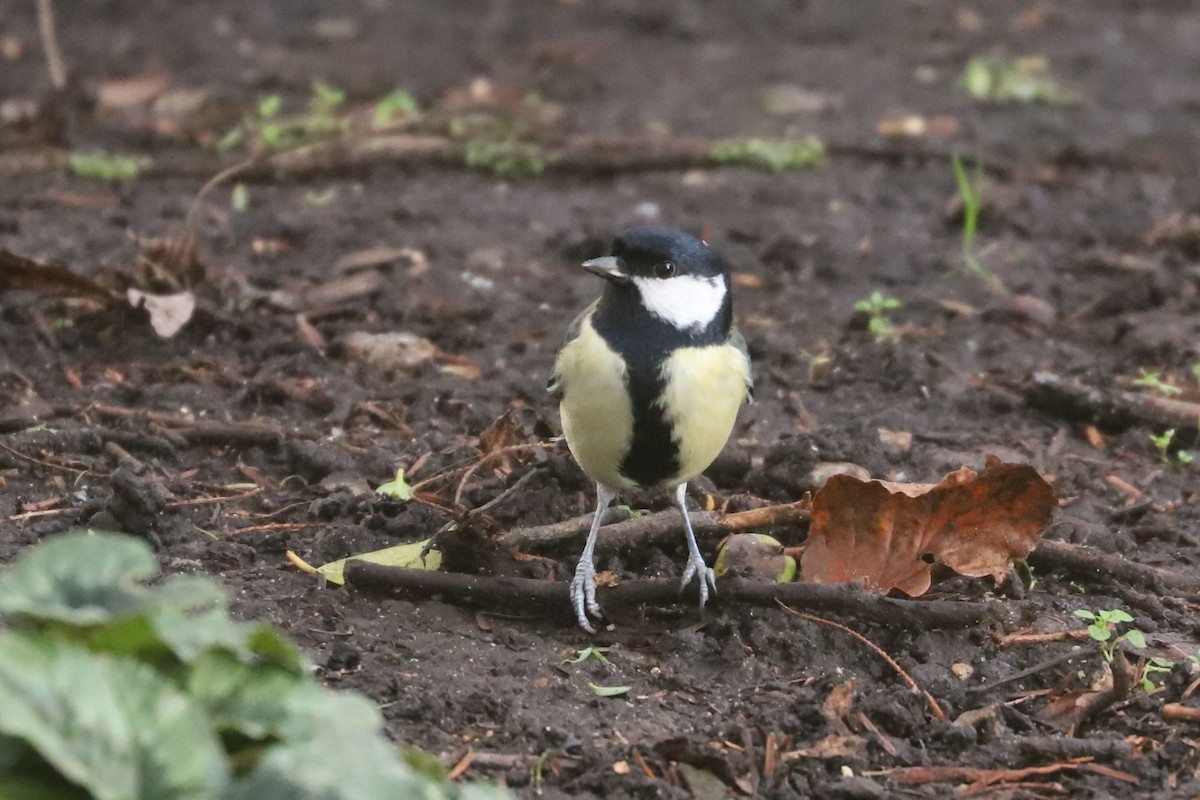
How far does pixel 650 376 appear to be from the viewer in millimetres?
3500

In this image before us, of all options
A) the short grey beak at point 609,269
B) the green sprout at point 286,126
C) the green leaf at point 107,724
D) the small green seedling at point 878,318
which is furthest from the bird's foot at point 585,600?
the green sprout at point 286,126

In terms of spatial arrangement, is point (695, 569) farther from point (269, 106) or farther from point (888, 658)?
point (269, 106)

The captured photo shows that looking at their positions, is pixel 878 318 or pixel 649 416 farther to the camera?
pixel 878 318

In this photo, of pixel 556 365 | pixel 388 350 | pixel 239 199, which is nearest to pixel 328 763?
pixel 556 365

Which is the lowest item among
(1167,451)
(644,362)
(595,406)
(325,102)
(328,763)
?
(1167,451)

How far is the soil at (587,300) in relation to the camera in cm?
302

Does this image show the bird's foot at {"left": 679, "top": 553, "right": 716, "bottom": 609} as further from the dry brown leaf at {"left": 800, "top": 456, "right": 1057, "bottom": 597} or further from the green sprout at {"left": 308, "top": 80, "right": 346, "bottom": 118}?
the green sprout at {"left": 308, "top": 80, "right": 346, "bottom": 118}

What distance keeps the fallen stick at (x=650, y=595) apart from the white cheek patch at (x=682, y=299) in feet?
2.20

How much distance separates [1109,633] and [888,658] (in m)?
0.51

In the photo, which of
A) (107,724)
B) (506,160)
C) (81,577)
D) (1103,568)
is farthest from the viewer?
(506,160)

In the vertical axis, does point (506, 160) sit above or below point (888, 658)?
above

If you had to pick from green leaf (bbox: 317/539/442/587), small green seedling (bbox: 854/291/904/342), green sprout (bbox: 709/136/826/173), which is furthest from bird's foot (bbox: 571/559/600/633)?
green sprout (bbox: 709/136/826/173)

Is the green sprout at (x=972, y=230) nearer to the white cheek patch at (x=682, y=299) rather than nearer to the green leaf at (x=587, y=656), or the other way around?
the white cheek patch at (x=682, y=299)

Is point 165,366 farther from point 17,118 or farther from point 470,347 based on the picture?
point 17,118
